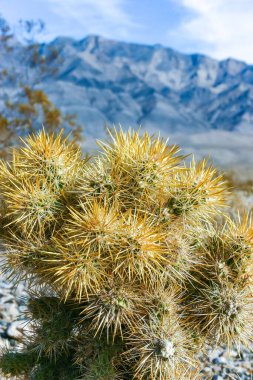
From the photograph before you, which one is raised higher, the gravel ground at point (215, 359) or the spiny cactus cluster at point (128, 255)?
the spiny cactus cluster at point (128, 255)

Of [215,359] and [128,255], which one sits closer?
[128,255]

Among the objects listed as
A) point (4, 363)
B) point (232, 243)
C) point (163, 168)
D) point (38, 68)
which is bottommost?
point (4, 363)

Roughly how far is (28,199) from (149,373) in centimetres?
129

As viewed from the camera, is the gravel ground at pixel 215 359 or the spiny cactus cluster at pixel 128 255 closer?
the spiny cactus cluster at pixel 128 255

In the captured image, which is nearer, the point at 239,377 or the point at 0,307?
the point at 239,377

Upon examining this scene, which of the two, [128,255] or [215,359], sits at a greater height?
[128,255]

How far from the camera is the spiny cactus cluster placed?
8.55 ft

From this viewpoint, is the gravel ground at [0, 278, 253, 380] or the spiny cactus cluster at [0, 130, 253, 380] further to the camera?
the gravel ground at [0, 278, 253, 380]

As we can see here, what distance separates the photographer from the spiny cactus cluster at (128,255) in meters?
2.61

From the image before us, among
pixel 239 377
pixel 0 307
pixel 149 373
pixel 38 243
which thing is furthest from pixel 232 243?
pixel 0 307

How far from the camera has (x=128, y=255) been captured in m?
2.53

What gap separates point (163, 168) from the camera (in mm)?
2793

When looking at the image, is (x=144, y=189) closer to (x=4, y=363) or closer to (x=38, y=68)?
(x=4, y=363)

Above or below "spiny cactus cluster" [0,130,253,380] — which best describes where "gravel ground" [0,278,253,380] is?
below
